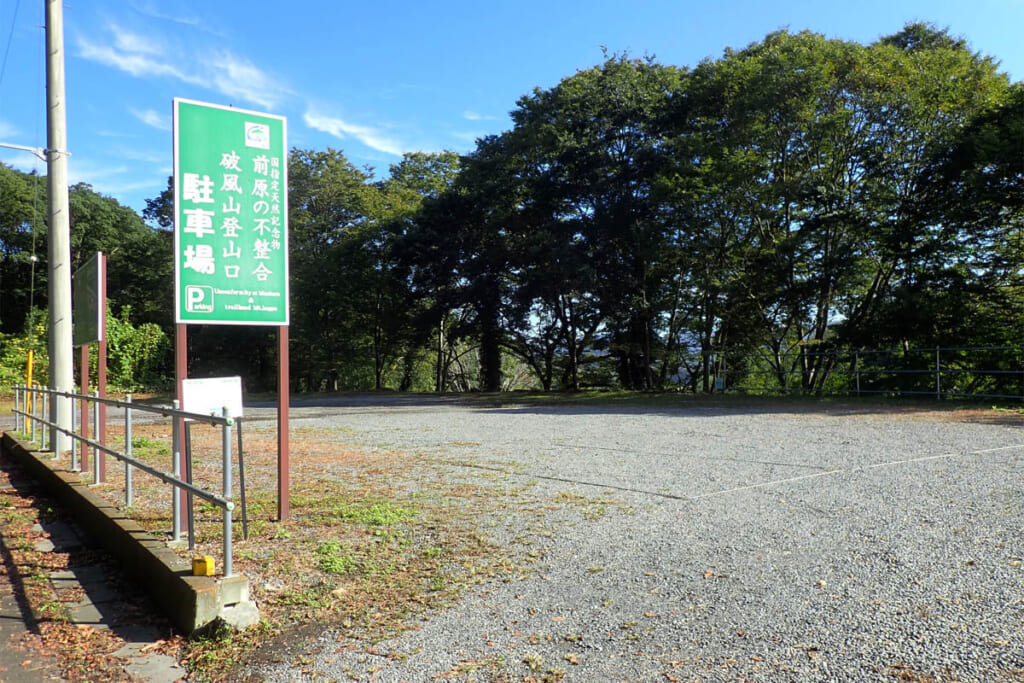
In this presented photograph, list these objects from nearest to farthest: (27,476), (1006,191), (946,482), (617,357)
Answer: (946,482), (27,476), (1006,191), (617,357)

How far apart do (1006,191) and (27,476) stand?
774 inches

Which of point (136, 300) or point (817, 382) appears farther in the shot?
point (136, 300)

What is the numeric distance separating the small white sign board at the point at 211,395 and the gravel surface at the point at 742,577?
2112mm

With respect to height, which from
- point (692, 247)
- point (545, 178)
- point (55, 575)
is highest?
point (545, 178)

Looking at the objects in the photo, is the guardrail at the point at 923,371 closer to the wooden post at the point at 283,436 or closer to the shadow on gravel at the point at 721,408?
the shadow on gravel at the point at 721,408

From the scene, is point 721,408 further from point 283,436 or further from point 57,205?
point 57,205

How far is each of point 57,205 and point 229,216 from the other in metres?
5.08

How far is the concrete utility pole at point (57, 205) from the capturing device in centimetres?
908

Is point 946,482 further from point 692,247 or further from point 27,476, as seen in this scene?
point 692,247

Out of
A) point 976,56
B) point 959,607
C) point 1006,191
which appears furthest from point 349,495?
point 976,56

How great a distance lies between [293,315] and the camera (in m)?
34.9

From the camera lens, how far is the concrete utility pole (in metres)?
9.08

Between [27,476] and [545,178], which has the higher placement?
[545,178]

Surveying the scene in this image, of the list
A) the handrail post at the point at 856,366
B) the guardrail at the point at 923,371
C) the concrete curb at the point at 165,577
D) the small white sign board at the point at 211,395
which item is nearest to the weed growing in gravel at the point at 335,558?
the concrete curb at the point at 165,577
